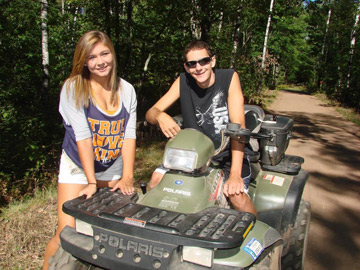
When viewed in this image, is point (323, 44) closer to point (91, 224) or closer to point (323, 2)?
point (323, 2)

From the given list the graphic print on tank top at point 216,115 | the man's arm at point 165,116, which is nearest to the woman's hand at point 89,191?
the man's arm at point 165,116

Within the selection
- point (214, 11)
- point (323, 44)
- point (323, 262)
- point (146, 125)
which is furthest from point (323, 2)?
point (323, 262)

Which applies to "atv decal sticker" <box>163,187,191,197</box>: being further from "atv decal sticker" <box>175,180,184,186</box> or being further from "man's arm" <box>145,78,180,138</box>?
"man's arm" <box>145,78,180,138</box>

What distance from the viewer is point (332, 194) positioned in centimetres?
492

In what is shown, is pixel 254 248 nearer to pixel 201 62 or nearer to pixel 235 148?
pixel 235 148

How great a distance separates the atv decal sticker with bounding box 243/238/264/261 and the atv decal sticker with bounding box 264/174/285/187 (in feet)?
4.02

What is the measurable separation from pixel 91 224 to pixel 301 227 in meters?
1.89

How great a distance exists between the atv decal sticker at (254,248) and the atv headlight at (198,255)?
23 centimetres

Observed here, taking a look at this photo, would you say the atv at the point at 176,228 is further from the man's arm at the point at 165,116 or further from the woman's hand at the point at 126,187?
the man's arm at the point at 165,116

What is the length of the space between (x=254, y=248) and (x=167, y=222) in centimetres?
47

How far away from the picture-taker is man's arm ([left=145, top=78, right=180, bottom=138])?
2.30 metres

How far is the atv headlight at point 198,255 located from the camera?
A: 144 cm

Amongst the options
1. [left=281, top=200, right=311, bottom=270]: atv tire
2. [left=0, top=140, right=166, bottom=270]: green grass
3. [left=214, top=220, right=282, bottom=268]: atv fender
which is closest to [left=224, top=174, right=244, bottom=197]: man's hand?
[left=214, top=220, right=282, bottom=268]: atv fender

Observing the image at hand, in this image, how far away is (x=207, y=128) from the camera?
2.55 meters
